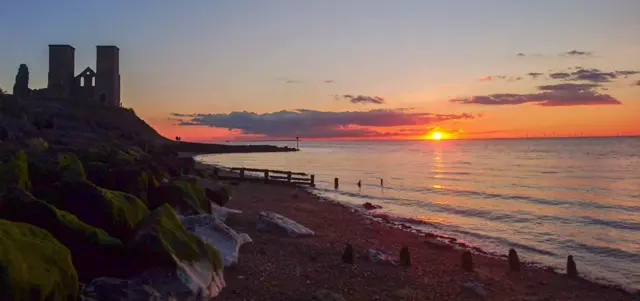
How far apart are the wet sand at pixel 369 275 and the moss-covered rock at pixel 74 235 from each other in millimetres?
2067

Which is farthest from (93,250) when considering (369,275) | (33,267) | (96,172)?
(96,172)

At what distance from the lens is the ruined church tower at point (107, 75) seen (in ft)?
223

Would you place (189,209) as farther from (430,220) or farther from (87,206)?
(430,220)

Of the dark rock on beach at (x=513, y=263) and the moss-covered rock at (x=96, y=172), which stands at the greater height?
the moss-covered rock at (x=96, y=172)

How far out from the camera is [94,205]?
801cm

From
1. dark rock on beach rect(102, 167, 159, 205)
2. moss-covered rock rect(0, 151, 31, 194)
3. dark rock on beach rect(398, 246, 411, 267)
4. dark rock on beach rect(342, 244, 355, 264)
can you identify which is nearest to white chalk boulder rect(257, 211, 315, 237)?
dark rock on beach rect(342, 244, 355, 264)

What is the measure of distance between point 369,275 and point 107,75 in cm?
6793

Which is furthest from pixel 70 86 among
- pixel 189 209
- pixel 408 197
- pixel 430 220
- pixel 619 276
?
pixel 619 276

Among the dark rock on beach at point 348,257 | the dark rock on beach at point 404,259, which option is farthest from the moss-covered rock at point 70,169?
the dark rock on beach at point 404,259

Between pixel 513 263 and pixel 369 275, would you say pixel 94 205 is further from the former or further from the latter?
pixel 513 263

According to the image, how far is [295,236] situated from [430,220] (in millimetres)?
11606

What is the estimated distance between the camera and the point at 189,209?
1184 cm

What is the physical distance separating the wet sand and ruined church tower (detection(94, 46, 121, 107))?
2371 inches

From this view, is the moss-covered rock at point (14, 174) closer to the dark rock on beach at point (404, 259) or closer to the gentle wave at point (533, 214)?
the dark rock on beach at point (404, 259)
